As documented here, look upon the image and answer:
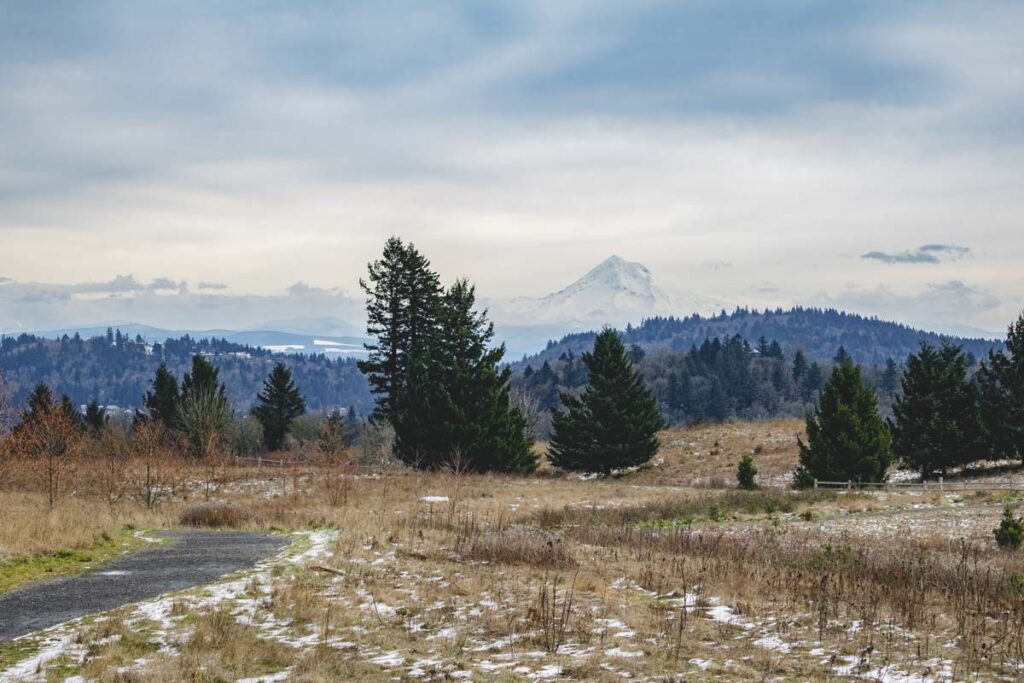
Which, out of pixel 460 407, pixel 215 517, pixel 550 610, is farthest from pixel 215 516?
pixel 460 407

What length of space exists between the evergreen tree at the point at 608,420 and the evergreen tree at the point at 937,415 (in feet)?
49.9

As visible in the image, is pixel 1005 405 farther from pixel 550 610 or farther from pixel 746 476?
pixel 550 610

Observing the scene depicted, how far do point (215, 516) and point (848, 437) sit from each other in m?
30.4

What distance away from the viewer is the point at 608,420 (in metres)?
52.2

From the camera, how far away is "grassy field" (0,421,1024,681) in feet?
30.2

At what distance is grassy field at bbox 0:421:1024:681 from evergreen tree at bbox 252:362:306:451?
2364 inches

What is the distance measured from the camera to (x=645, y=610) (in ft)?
39.9

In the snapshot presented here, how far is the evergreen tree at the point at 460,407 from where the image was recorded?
45.2m

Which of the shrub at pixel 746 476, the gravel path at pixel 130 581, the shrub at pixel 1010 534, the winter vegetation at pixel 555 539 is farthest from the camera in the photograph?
the shrub at pixel 746 476

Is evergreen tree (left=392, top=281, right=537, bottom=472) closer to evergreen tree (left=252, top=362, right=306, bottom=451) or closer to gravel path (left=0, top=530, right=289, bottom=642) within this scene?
gravel path (left=0, top=530, right=289, bottom=642)

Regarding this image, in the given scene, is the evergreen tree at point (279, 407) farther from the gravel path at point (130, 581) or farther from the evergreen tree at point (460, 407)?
the gravel path at point (130, 581)

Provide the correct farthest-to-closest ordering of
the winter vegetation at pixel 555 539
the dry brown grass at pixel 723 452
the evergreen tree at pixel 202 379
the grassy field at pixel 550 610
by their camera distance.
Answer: the evergreen tree at pixel 202 379 < the dry brown grass at pixel 723 452 < the winter vegetation at pixel 555 539 < the grassy field at pixel 550 610

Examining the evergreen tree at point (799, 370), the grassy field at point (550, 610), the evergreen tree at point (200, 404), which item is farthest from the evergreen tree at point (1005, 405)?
the evergreen tree at point (799, 370)

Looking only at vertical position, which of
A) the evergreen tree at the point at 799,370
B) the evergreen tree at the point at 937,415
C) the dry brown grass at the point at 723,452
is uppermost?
the evergreen tree at the point at 799,370
